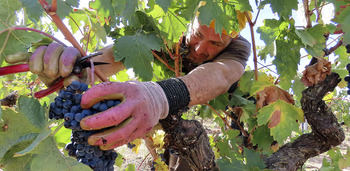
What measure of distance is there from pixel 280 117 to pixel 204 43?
0.79 metres

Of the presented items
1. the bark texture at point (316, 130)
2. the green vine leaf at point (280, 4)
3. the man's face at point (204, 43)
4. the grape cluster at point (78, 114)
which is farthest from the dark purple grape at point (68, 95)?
the bark texture at point (316, 130)

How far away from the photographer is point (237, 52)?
1.97 m

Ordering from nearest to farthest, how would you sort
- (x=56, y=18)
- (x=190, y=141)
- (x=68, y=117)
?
(x=68, y=117) < (x=56, y=18) < (x=190, y=141)

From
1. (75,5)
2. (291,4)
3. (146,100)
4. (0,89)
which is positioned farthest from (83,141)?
(0,89)

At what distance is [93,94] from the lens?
0.85 m

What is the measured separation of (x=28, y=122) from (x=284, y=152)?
5.08 feet

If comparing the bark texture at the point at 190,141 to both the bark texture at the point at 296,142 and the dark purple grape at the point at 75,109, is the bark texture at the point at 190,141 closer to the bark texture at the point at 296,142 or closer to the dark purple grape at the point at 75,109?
the bark texture at the point at 296,142

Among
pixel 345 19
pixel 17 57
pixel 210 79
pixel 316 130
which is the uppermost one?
pixel 345 19

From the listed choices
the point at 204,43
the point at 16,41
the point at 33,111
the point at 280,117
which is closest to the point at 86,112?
the point at 33,111

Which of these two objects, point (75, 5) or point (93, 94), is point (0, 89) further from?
point (93, 94)

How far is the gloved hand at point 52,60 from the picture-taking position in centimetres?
104

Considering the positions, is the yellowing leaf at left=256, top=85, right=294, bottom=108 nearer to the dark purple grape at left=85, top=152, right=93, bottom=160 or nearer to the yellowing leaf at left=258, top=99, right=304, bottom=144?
the yellowing leaf at left=258, top=99, right=304, bottom=144

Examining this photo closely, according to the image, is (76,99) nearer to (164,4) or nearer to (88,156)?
(88,156)

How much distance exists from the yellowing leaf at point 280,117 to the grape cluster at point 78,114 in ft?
3.11
